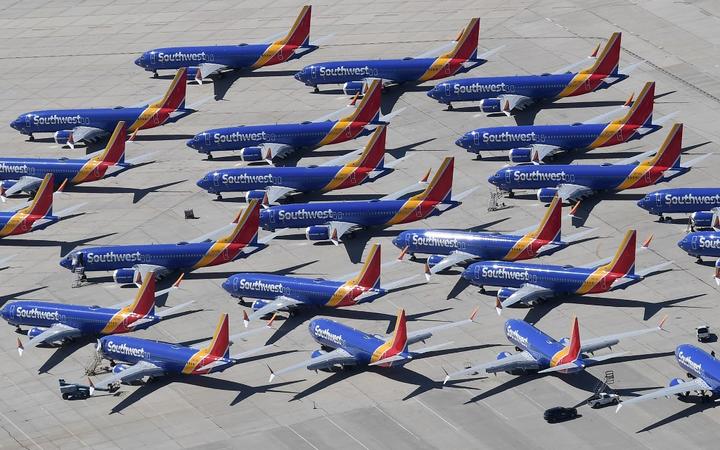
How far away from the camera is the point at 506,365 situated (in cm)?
19825

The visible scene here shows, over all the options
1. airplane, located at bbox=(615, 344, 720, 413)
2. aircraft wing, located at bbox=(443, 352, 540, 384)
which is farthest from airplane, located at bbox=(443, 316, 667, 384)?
airplane, located at bbox=(615, 344, 720, 413)

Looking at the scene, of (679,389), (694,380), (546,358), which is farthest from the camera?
(546,358)

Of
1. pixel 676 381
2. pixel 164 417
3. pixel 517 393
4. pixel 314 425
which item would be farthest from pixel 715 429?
pixel 164 417

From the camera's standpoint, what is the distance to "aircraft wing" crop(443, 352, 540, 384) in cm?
19812

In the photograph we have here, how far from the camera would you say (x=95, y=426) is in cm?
19912

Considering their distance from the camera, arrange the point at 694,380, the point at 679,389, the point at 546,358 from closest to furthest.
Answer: the point at 679,389
the point at 694,380
the point at 546,358

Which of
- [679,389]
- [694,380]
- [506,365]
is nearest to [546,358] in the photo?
[506,365]

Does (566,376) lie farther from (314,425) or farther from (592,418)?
(314,425)

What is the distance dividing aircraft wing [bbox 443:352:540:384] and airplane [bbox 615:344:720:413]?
31.5 ft

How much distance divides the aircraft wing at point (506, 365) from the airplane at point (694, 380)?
31.5 ft

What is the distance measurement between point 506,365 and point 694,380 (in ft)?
54.5

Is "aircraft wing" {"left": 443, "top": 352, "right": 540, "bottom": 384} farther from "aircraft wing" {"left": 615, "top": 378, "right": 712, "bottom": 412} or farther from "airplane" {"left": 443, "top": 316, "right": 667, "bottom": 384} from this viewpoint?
"aircraft wing" {"left": 615, "top": 378, "right": 712, "bottom": 412}

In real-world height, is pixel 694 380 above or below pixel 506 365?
above

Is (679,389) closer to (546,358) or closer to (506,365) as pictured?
(546,358)
